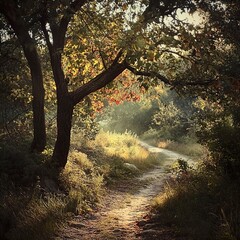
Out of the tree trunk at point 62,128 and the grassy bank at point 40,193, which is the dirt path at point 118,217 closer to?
the grassy bank at point 40,193

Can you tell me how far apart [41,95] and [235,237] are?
7782mm

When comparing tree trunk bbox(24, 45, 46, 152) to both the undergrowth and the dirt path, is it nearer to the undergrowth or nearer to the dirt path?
the dirt path

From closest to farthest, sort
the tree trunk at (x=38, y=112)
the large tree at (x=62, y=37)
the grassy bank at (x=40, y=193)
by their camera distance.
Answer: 1. the grassy bank at (x=40, y=193)
2. the large tree at (x=62, y=37)
3. the tree trunk at (x=38, y=112)

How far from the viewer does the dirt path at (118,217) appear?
6742mm

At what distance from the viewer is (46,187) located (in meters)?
9.05

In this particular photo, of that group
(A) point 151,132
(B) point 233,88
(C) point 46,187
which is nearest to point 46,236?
(C) point 46,187

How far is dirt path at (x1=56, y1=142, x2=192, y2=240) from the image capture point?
22.1 ft

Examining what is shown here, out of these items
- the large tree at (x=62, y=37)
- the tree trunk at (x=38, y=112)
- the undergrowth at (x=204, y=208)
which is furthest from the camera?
the tree trunk at (x=38, y=112)

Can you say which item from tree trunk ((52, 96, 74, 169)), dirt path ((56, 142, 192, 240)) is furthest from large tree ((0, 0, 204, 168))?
dirt path ((56, 142, 192, 240))

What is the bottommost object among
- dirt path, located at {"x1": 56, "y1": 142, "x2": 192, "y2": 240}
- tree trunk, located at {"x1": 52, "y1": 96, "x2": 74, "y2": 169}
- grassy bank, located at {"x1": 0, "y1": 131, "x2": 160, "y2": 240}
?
dirt path, located at {"x1": 56, "y1": 142, "x2": 192, "y2": 240}

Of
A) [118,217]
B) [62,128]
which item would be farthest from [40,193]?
[62,128]

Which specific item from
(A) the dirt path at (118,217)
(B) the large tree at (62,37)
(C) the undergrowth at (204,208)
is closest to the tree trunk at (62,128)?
(B) the large tree at (62,37)

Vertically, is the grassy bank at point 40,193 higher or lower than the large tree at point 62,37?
lower

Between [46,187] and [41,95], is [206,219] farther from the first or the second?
[41,95]
